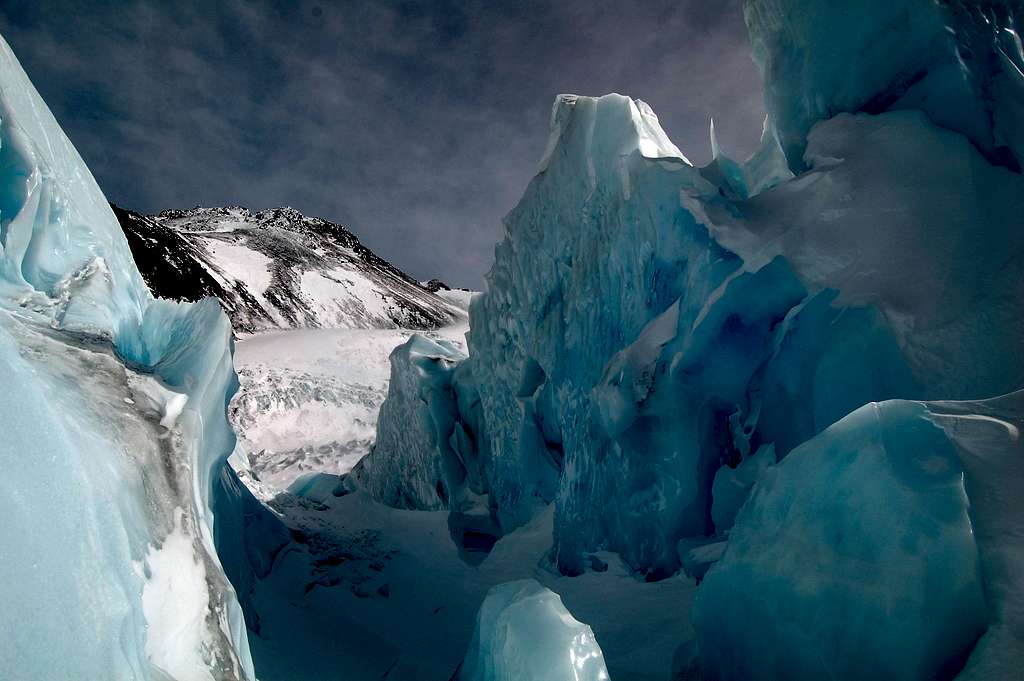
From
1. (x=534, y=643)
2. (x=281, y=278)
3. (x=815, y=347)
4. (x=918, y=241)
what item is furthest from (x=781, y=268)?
(x=281, y=278)

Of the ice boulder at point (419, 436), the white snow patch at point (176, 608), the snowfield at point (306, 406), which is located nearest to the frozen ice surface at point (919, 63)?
the white snow patch at point (176, 608)

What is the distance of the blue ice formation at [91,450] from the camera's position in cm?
164

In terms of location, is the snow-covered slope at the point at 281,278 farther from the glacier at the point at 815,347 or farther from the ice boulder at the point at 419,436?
the glacier at the point at 815,347

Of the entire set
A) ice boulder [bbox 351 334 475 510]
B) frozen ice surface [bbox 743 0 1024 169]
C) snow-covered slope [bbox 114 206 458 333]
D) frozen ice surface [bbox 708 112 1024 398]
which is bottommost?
ice boulder [bbox 351 334 475 510]

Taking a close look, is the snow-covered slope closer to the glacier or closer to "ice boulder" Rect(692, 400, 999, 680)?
the glacier

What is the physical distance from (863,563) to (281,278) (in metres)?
31.6

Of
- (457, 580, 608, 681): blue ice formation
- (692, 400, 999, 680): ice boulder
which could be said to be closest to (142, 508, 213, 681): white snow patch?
(457, 580, 608, 681): blue ice formation

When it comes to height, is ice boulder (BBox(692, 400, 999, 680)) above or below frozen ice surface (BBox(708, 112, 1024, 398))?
below

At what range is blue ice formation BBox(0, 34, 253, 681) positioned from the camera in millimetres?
1644

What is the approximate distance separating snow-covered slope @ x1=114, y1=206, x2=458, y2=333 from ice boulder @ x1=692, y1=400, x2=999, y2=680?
74.7 feet

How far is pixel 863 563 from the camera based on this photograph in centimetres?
208

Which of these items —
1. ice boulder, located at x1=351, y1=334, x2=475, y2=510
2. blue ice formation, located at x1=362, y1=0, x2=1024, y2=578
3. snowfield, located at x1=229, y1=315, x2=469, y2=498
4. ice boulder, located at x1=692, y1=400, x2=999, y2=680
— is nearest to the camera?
ice boulder, located at x1=692, y1=400, x2=999, y2=680

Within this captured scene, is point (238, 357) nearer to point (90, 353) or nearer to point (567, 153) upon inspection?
point (567, 153)

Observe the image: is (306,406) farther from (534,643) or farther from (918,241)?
(918,241)
